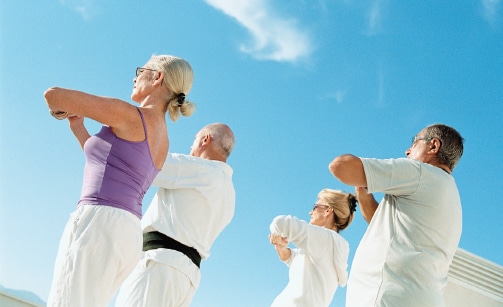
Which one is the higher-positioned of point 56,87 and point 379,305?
point 56,87

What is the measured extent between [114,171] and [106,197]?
0.43ft

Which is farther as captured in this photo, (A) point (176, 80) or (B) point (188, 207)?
(B) point (188, 207)

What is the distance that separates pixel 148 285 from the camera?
3801mm

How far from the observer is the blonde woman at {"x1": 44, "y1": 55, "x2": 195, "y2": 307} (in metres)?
2.85

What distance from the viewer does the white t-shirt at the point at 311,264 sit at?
522 cm

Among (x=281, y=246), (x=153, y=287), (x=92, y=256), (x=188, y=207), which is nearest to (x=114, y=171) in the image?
(x=92, y=256)

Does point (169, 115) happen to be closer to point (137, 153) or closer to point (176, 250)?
point (137, 153)

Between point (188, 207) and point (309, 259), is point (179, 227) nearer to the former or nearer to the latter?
point (188, 207)

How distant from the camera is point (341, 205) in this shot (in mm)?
5859

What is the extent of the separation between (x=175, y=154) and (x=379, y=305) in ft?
5.65

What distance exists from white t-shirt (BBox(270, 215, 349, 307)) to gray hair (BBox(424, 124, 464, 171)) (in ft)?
5.43

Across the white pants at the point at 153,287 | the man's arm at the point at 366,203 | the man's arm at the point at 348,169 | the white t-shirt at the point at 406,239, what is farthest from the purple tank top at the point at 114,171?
the man's arm at the point at 366,203

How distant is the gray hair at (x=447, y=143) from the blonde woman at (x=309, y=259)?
5.44 ft

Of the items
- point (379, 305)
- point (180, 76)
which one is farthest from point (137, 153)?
point (379, 305)
